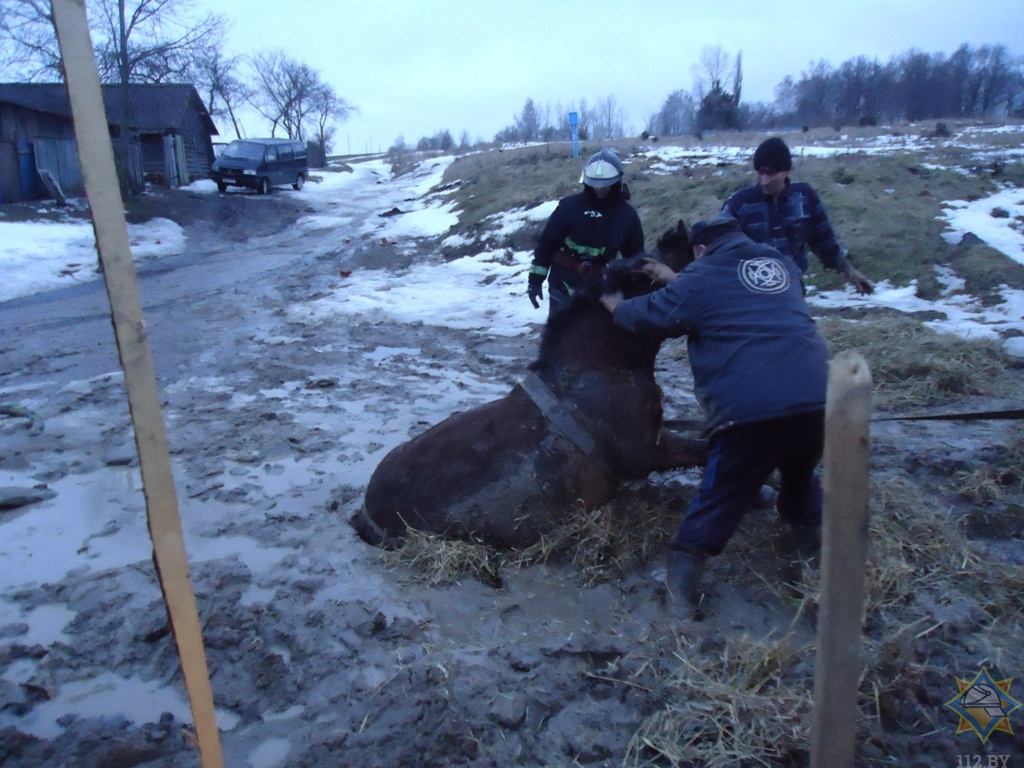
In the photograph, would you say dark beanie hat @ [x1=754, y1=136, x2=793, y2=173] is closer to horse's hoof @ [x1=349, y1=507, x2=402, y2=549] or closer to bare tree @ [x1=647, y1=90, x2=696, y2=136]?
horse's hoof @ [x1=349, y1=507, x2=402, y2=549]

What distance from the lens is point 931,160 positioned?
47.4 ft

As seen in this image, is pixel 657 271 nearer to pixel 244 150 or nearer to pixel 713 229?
pixel 713 229

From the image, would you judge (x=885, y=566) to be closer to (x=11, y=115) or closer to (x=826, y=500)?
(x=826, y=500)

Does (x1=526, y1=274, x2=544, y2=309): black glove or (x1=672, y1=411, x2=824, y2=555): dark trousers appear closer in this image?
(x1=672, y1=411, x2=824, y2=555): dark trousers

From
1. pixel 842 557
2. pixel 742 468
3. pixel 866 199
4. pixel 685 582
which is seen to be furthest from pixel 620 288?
pixel 866 199

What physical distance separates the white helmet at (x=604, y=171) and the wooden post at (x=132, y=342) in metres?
3.73

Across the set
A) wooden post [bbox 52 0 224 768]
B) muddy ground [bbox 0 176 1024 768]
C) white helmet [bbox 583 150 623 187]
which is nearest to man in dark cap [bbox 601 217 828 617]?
muddy ground [bbox 0 176 1024 768]

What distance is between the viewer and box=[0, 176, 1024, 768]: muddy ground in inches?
94.2

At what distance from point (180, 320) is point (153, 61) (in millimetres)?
18038

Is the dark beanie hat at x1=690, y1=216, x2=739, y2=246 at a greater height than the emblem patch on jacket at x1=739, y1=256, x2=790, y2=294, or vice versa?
the dark beanie hat at x1=690, y1=216, x2=739, y2=246

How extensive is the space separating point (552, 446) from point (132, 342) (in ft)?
7.51

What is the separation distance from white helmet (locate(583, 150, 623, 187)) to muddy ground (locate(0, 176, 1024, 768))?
1862mm

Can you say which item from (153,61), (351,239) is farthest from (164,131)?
(351,239)

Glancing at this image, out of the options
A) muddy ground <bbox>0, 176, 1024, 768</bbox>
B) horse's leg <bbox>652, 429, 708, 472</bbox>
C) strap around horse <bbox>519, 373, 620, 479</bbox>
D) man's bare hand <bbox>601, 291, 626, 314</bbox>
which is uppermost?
man's bare hand <bbox>601, 291, 626, 314</bbox>
